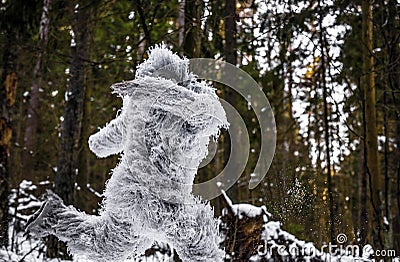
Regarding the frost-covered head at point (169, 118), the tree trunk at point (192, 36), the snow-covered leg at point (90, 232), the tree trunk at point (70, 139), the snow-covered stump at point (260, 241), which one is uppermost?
the tree trunk at point (192, 36)

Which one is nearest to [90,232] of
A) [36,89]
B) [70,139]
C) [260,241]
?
[260,241]

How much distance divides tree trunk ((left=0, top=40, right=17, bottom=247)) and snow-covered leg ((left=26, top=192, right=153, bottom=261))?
330 centimetres

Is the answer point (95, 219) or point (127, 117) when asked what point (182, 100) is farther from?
point (95, 219)

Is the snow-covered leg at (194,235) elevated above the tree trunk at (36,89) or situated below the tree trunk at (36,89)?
below

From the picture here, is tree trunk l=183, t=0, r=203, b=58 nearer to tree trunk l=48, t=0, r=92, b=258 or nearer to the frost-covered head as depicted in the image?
tree trunk l=48, t=0, r=92, b=258

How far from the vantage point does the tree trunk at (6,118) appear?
6430 mm

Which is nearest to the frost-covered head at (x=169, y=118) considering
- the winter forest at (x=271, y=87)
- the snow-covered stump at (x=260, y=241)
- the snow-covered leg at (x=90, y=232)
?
the snow-covered leg at (x=90, y=232)

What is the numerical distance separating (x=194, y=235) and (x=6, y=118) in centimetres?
432

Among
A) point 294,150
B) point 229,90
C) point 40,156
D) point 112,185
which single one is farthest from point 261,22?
point 40,156

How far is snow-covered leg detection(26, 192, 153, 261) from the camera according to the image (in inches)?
125

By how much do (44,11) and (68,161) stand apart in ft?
6.27

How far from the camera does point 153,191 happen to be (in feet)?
10.3

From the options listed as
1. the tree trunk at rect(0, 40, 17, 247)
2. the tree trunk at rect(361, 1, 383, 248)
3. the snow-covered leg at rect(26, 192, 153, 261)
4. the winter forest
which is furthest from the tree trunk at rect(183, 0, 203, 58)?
the snow-covered leg at rect(26, 192, 153, 261)

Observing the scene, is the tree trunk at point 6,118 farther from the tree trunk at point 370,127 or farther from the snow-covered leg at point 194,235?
the tree trunk at point 370,127
